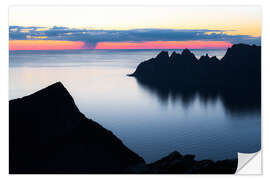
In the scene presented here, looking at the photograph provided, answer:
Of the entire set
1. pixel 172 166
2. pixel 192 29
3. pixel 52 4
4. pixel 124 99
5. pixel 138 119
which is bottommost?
pixel 172 166

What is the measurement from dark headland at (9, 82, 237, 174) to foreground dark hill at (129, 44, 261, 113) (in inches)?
106

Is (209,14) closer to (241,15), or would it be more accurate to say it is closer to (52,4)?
(241,15)

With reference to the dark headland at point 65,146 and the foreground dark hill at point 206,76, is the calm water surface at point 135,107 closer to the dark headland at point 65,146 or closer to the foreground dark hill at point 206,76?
the foreground dark hill at point 206,76

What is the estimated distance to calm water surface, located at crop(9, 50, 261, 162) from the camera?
8703 mm

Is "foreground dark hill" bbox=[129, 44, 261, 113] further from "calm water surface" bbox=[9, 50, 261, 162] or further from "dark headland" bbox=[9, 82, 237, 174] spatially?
"dark headland" bbox=[9, 82, 237, 174]

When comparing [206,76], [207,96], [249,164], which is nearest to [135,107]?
[207,96]

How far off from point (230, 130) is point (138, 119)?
10.7 ft

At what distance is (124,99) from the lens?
10547 millimetres

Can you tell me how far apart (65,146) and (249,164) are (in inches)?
207

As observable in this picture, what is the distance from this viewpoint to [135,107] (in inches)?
424

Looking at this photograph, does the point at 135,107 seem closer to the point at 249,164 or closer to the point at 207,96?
the point at 207,96

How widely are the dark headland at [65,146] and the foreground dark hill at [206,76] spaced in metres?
2.68

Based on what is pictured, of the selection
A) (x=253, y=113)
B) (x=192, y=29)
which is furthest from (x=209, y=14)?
(x=253, y=113)

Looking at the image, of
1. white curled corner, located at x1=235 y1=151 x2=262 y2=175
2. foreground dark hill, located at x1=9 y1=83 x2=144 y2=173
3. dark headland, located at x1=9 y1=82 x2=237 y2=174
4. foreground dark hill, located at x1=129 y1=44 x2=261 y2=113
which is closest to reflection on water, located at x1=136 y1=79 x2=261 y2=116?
foreground dark hill, located at x1=129 y1=44 x2=261 y2=113
